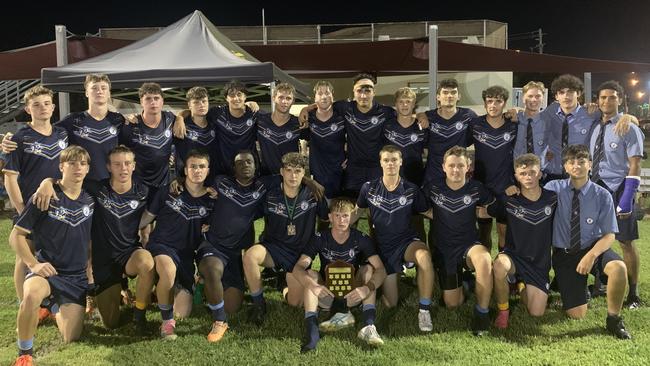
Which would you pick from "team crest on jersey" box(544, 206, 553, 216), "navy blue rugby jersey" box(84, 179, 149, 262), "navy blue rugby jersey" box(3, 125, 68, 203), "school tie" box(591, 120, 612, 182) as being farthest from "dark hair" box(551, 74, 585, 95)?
"navy blue rugby jersey" box(3, 125, 68, 203)

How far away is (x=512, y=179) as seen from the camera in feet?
14.6

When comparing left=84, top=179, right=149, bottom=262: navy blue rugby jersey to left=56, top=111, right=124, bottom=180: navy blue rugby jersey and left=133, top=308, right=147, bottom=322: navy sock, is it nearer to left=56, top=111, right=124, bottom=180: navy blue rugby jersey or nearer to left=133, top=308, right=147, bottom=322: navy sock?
left=56, top=111, right=124, bottom=180: navy blue rugby jersey

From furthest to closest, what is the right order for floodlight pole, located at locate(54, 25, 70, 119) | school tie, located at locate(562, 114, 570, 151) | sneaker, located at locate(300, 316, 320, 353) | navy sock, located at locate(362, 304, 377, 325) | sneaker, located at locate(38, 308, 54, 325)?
floodlight pole, located at locate(54, 25, 70, 119), school tie, located at locate(562, 114, 570, 151), sneaker, located at locate(38, 308, 54, 325), navy sock, located at locate(362, 304, 377, 325), sneaker, located at locate(300, 316, 320, 353)

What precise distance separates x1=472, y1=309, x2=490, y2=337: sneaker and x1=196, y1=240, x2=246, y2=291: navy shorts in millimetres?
1813

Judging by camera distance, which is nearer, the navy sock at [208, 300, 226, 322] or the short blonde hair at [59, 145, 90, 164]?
the short blonde hair at [59, 145, 90, 164]

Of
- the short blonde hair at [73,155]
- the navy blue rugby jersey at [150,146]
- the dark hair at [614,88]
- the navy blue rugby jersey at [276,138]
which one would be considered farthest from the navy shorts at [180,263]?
the dark hair at [614,88]

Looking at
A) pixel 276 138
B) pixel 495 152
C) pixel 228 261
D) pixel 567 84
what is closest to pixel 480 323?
pixel 495 152

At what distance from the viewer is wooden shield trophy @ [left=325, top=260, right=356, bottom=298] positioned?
368 centimetres

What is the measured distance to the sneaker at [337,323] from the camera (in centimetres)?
366

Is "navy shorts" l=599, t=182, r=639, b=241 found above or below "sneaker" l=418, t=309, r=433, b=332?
above

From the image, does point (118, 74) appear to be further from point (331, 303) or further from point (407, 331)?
point (407, 331)

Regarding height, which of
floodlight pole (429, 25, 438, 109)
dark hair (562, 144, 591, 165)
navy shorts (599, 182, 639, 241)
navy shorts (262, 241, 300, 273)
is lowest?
navy shorts (262, 241, 300, 273)

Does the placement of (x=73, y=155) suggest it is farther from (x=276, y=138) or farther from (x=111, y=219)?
(x=276, y=138)

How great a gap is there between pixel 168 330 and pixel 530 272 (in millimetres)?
2681
